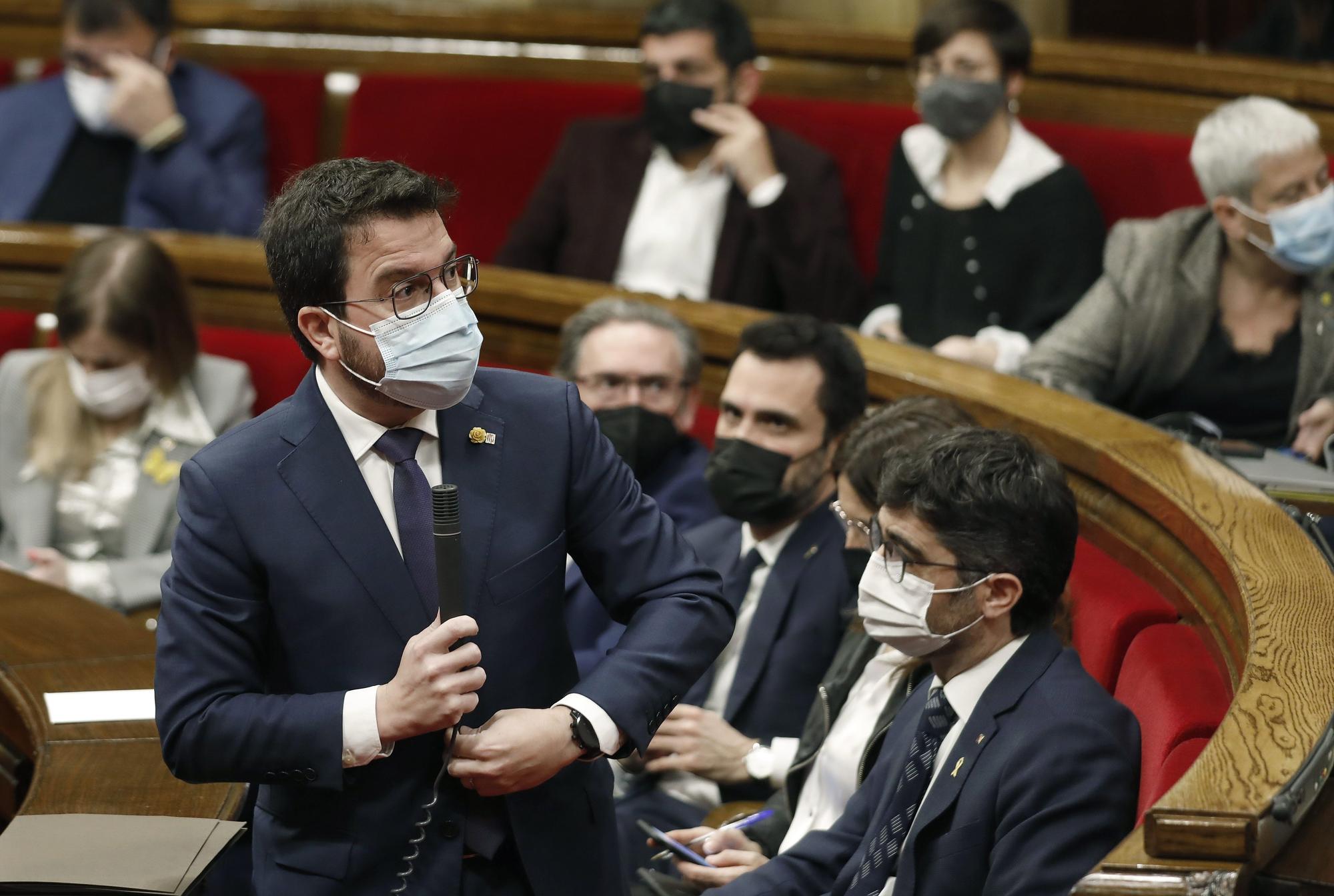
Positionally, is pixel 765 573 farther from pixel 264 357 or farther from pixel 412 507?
pixel 264 357

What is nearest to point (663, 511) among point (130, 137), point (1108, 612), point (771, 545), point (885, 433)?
point (771, 545)

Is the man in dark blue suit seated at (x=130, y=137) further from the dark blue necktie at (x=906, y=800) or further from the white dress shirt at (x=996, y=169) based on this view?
the dark blue necktie at (x=906, y=800)

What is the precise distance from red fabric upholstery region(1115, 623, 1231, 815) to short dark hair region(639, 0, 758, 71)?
1853 millimetres

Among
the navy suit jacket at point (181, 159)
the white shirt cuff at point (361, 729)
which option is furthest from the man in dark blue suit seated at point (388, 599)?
the navy suit jacket at point (181, 159)

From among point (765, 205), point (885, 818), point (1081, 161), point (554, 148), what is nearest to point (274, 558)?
point (885, 818)

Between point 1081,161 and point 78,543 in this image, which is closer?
point 78,543

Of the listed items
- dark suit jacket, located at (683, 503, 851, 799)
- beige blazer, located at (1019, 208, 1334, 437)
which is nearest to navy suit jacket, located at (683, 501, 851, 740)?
dark suit jacket, located at (683, 503, 851, 799)

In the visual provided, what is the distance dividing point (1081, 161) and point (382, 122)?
1640mm

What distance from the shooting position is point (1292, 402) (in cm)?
256

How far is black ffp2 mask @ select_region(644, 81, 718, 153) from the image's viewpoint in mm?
3314

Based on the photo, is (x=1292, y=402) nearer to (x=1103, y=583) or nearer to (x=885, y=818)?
(x=1103, y=583)

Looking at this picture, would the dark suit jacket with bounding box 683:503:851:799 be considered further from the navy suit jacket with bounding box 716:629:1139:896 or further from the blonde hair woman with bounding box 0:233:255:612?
the blonde hair woman with bounding box 0:233:255:612

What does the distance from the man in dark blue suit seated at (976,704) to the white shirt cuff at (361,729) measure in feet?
1.71

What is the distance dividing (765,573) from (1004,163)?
123 centimetres
